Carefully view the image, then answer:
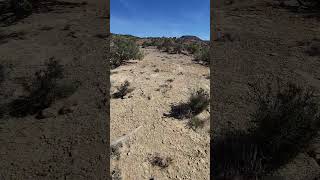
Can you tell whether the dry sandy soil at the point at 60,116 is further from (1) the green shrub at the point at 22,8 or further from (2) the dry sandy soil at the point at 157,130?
(1) the green shrub at the point at 22,8

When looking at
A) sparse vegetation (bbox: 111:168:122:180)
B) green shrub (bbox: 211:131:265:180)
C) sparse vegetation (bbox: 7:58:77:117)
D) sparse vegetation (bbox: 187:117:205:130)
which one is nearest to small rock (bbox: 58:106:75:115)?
sparse vegetation (bbox: 7:58:77:117)

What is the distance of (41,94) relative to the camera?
6.36 metres

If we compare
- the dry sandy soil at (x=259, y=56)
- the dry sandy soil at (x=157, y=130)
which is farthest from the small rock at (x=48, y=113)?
the dry sandy soil at (x=259, y=56)

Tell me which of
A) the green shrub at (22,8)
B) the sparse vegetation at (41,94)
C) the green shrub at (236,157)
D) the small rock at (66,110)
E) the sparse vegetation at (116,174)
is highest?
the green shrub at (22,8)

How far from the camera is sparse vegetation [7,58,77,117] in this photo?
6.05 meters

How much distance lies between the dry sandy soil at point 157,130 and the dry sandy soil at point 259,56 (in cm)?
49

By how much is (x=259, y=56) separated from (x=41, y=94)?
4.77m

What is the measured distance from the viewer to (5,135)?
5270 millimetres

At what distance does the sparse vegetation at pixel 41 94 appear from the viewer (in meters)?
6.05

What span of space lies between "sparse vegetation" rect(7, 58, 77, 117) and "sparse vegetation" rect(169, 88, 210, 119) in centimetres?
199

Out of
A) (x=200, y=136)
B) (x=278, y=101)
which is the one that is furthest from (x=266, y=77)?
(x=200, y=136)

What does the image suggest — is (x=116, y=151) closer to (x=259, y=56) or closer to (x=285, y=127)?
(x=285, y=127)

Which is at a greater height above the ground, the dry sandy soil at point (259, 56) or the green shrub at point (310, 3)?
the green shrub at point (310, 3)

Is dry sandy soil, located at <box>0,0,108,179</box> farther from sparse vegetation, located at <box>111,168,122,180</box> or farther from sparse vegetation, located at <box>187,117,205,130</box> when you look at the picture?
sparse vegetation, located at <box>187,117,205,130</box>
